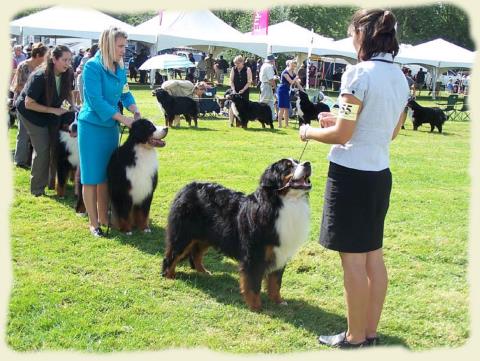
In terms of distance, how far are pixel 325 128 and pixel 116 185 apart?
3035 millimetres

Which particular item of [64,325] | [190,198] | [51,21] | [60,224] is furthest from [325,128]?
[51,21]

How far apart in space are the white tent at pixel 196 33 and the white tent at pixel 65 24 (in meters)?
0.98

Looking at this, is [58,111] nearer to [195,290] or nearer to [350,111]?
[195,290]

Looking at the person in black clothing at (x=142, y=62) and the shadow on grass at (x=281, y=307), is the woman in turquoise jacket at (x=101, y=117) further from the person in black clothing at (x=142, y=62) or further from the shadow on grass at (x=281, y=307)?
the person in black clothing at (x=142, y=62)

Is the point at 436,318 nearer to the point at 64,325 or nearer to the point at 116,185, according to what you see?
the point at 64,325

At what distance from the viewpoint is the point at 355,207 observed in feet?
10.1

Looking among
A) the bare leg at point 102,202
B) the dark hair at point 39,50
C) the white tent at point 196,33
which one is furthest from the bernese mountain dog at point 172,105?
the white tent at point 196,33

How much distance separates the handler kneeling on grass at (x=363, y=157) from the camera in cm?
289

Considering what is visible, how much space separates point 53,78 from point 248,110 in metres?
8.43

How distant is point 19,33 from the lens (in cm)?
2294

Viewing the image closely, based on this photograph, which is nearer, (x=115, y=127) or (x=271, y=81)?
(x=115, y=127)

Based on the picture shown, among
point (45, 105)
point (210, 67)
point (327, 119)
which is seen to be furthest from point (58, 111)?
point (210, 67)

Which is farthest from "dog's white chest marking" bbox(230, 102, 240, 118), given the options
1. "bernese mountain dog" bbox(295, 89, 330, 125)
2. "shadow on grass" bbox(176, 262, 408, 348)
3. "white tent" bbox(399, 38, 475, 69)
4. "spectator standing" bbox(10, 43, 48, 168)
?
"white tent" bbox(399, 38, 475, 69)

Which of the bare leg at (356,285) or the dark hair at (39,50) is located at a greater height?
the dark hair at (39,50)
